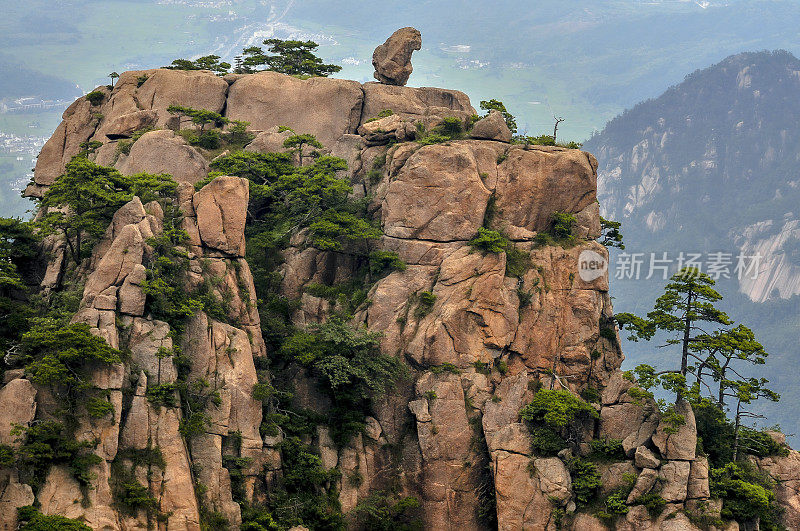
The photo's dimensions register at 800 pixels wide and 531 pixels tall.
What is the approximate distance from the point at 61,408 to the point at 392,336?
16.5m

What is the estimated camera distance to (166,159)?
52.2 meters

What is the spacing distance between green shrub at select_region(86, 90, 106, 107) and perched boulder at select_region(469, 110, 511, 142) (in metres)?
23.5

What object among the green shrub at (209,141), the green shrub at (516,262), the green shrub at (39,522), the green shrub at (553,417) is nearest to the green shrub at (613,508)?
the green shrub at (553,417)

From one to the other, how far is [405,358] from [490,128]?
13365mm

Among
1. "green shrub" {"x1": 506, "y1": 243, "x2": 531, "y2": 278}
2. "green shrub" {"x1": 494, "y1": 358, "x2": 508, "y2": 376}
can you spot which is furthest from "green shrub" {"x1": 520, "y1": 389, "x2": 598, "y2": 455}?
"green shrub" {"x1": 506, "y1": 243, "x2": 531, "y2": 278}

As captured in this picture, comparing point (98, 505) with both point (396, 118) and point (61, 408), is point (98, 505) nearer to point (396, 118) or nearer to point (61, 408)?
point (61, 408)

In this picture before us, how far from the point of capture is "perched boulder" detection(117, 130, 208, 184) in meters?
51.9

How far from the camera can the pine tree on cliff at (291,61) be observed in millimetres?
63781

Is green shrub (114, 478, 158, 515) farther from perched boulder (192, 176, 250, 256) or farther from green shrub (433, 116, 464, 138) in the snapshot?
green shrub (433, 116, 464, 138)

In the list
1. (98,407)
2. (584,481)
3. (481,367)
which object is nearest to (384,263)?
(481,367)

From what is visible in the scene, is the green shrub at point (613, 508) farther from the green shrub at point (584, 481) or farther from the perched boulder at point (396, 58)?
the perched boulder at point (396, 58)

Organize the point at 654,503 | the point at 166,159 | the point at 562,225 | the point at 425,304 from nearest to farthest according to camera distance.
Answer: the point at 654,503 < the point at 425,304 < the point at 562,225 < the point at 166,159

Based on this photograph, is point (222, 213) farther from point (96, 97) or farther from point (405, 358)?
point (96, 97)

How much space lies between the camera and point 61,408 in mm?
36812
